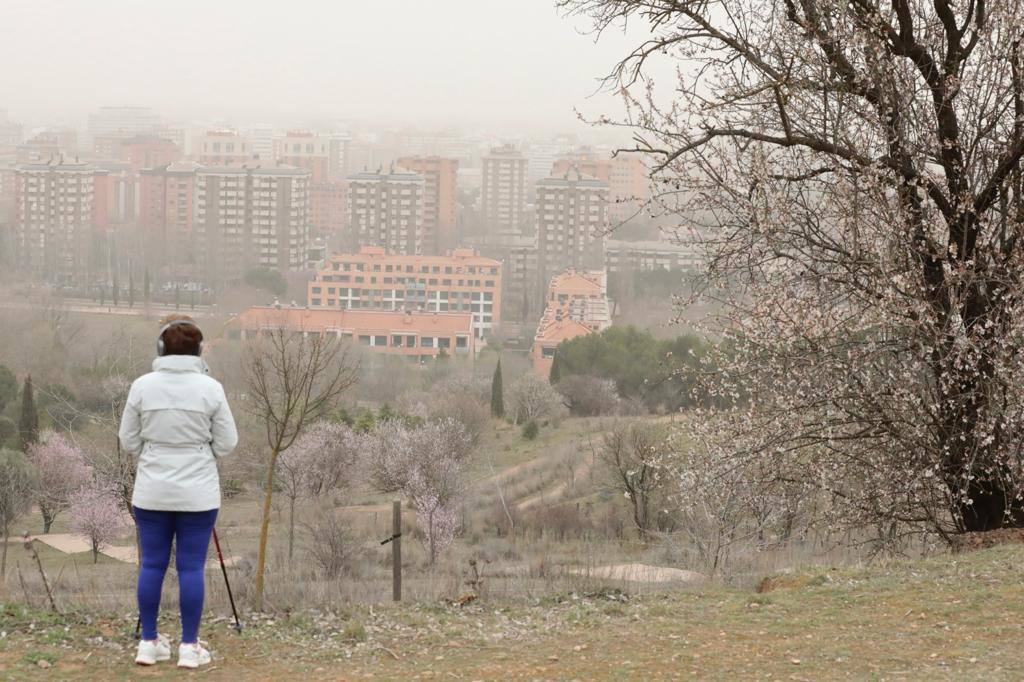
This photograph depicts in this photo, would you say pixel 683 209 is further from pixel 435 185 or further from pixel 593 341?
pixel 435 185

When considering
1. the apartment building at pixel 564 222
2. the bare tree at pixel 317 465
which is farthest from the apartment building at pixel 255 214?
the bare tree at pixel 317 465

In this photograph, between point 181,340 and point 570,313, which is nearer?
point 181,340

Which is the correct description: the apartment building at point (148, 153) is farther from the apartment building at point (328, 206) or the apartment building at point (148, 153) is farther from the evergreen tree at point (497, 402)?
the evergreen tree at point (497, 402)

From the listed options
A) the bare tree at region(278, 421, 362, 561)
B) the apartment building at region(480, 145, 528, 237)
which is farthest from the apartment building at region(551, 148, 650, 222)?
the bare tree at region(278, 421, 362, 561)

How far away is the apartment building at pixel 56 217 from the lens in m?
86.6

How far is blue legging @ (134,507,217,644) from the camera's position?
13.9 feet

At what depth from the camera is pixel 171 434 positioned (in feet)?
13.8

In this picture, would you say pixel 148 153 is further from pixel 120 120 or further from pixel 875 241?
pixel 875 241

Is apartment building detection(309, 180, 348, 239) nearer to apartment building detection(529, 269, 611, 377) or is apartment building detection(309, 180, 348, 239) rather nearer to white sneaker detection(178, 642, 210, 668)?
apartment building detection(529, 269, 611, 377)

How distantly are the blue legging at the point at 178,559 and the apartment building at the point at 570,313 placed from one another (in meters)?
44.1

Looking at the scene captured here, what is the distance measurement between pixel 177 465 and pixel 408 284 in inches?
3077

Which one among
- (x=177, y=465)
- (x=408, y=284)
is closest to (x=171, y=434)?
(x=177, y=465)

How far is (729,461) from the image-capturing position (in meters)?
7.16

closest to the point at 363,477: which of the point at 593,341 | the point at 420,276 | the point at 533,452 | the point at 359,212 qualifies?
the point at 533,452
